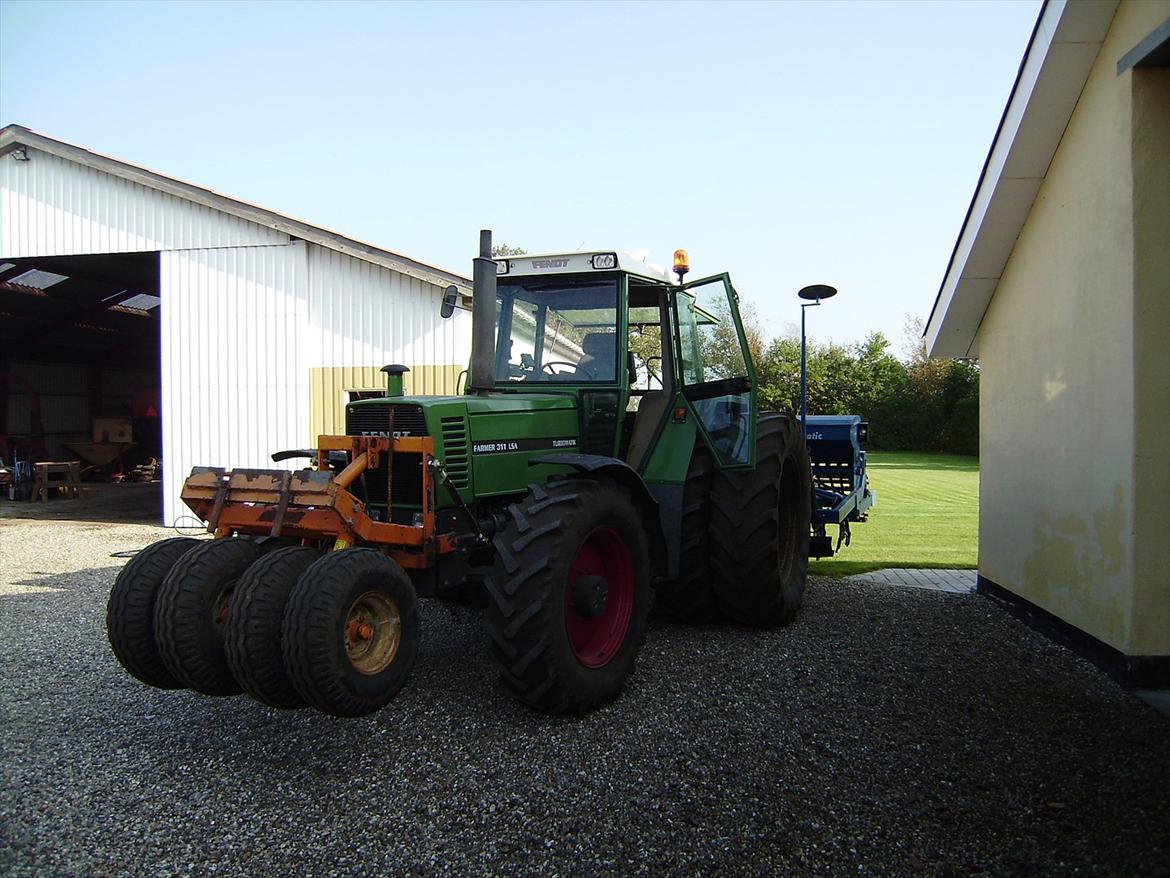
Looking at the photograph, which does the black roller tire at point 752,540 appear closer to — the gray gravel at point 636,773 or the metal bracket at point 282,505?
the gray gravel at point 636,773

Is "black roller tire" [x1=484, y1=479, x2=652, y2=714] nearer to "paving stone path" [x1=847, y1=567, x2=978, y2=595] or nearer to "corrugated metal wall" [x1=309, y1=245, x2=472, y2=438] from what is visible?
"paving stone path" [x1=847, y1=567, x2=978, y2=595]

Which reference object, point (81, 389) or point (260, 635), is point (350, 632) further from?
point (81, 389)

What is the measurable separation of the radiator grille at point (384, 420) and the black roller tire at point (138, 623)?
124cm

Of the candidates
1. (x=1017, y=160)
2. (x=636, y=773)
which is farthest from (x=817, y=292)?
(x=636, y=773)

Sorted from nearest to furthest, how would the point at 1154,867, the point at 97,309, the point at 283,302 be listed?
the point at 1154,867, the point at 283,302, the point at 97,309

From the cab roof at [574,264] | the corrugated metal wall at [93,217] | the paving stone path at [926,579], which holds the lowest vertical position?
the paving stone path at [926,579]

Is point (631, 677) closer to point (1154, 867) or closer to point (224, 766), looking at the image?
point (224, 766)

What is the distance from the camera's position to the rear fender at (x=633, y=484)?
464cm

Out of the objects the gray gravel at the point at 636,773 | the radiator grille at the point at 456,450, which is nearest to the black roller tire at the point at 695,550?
the gray gravel at the point at 636,773

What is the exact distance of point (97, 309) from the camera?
2119 centimetres

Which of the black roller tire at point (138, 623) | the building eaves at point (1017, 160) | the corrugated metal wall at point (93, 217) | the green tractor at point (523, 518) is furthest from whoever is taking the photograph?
the corrugated metal wall at point (93, 217)

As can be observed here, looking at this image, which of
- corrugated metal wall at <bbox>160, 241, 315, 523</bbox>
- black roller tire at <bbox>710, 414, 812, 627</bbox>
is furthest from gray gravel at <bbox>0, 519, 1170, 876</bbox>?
corrugated metal wall at <bbox>160, 241, 315, 523</bbox>

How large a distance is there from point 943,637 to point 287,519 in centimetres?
450

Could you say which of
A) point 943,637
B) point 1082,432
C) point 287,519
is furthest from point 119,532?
point 1082,432
